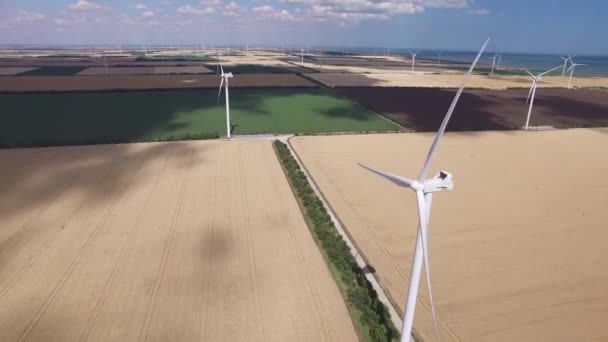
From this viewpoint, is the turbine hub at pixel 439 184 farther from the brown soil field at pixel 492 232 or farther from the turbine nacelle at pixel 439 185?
the brown soil field at pixel 492 232

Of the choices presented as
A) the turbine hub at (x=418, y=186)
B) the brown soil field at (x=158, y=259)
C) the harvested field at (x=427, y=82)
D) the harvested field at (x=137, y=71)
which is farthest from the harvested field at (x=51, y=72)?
the turbine hub at (x=418, y=186)

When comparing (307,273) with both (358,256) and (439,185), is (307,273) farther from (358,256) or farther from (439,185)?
(439,185)

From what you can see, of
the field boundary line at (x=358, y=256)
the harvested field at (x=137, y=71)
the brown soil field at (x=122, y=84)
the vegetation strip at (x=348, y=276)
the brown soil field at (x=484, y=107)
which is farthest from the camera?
the harvested field at (x=137, y=71)

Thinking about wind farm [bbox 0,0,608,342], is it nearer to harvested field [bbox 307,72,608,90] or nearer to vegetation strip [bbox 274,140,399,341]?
vegetation strip [bbox 274,140,399,341]

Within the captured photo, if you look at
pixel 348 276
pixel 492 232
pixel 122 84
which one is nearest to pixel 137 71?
pixel 122 84

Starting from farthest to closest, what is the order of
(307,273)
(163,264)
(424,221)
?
(163,264)
(307,273)
(424,221)

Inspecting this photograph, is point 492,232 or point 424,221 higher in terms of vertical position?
point 424,221

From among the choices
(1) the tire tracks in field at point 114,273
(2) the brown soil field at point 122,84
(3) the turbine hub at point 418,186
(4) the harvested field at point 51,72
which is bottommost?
(1) the tire tracks in field at point 114,273

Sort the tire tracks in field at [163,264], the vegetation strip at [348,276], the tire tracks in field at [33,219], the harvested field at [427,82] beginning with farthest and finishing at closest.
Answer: the harvested field at [427,82]
the tire tracks in field at [33,219]
the tire tracks in field at [163,264]
the vegetation strip at [348,276]
